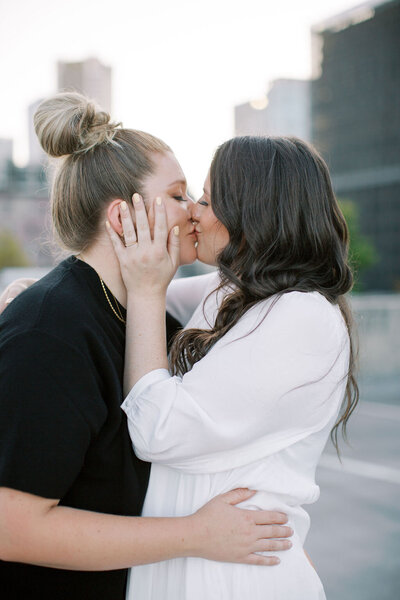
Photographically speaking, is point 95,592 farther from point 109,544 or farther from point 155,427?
point 155,427

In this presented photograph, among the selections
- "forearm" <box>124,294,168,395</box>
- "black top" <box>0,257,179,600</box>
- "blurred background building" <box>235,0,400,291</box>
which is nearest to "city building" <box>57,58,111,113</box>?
"blurred background building" <box>235,0,400,291</box>

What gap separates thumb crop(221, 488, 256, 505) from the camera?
1.59 meters

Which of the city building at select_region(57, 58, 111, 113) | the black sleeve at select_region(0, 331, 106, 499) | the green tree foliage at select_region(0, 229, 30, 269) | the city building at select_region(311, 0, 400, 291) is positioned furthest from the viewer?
the city building at select_region(57, 58, 111, 113)

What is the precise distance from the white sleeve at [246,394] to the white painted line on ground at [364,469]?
166 inches

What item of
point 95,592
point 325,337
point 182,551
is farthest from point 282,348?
point 95,592

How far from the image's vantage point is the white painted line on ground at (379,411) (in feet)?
25.1

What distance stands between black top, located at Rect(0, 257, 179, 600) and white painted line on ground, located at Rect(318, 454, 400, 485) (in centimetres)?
430

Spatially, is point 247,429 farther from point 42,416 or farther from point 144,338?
point 42,416

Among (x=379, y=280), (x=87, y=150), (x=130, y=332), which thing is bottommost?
(x=379, y=280)

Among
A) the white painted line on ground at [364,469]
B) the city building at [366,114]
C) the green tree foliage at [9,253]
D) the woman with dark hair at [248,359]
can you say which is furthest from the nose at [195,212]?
the green tree foliage at [9,253]

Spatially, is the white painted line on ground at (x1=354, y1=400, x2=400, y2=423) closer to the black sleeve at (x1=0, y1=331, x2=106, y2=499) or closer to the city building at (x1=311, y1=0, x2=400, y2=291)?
the black sleeve at (x1=0, y1=331, x2=106, y2=499)

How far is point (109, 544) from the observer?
4.81ft

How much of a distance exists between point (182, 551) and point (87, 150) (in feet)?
3.81

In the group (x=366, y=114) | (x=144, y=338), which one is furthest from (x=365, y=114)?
(x=144, y=338)
